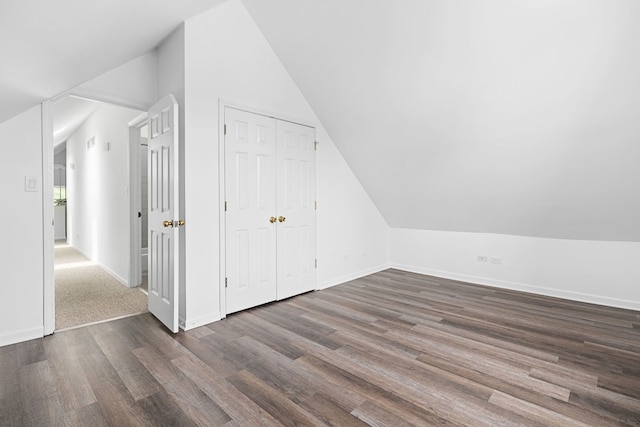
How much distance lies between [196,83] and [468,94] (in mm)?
2582

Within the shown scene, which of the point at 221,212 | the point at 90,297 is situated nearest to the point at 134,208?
the point at 90,297

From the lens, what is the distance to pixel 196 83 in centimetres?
292

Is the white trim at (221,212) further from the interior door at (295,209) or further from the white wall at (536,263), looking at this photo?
the white wall at (536,263)

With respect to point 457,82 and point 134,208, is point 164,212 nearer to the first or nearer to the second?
point 134,208

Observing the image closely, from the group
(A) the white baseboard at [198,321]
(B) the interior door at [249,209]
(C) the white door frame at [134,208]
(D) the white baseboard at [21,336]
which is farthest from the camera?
(C) the white door frame at [134,208]

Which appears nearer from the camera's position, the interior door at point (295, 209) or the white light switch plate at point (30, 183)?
the white light switch plate at point (30, 183)

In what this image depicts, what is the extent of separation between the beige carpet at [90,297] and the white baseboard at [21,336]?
0.20m

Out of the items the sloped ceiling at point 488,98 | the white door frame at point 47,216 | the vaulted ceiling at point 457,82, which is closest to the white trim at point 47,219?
the white door frame at point 47,216

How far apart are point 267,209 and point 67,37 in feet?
7.27

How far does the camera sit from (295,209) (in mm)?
3891

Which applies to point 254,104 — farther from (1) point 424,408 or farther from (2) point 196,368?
(1) point 424,408

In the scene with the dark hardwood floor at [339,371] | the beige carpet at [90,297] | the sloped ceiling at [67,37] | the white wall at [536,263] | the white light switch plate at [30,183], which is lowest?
the dark hardwood floor at [339,371]

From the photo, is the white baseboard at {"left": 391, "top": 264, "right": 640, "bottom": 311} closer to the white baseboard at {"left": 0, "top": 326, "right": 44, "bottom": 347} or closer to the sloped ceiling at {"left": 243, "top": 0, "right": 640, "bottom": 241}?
the sloped ceiling at {"left": 243, "top": 0, "right": 640, "bottom": 241}

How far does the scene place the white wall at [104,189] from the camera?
4.34 metres
